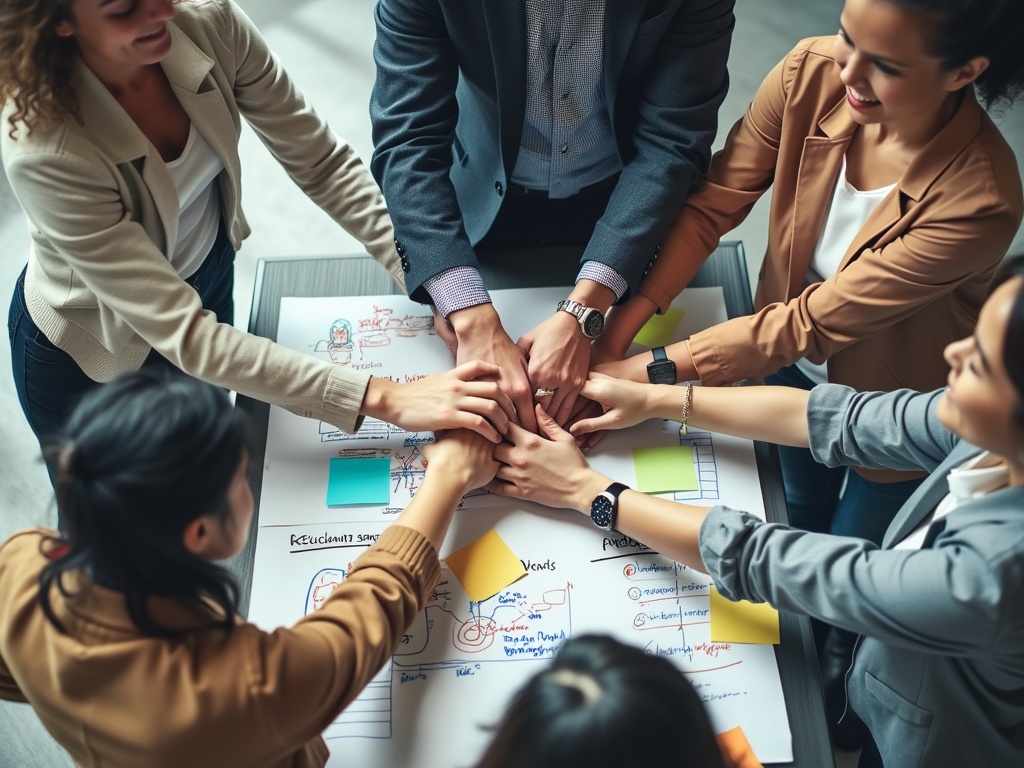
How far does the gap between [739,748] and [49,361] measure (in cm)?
124

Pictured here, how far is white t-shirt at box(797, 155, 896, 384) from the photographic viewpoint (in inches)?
55.4

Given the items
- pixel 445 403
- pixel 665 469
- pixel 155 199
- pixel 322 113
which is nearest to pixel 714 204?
pixel 665 469

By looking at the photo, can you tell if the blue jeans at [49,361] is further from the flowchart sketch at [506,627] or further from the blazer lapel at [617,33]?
the blazer lapel at [617,33]

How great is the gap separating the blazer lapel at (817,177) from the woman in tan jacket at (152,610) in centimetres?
100

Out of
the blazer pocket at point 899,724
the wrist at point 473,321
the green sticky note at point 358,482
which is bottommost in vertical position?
the blazer pocket at point 899,724

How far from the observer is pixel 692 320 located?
5.13ft

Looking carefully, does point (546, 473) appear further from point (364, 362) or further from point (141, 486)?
point (141, 486)

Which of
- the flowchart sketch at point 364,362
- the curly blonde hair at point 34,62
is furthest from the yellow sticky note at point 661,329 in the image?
the curly blonde hair at point 34,62

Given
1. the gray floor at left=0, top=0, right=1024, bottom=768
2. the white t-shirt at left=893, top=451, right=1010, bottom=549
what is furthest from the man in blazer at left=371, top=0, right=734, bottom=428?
the gray floor at left=0, top=0, right=1024, bottom=768

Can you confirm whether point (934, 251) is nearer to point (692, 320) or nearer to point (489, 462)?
point (692, 320)

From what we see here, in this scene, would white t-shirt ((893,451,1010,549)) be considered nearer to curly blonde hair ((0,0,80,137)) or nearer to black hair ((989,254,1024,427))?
black hair ((989,254,1024,427))

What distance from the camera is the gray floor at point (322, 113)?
2377 mm

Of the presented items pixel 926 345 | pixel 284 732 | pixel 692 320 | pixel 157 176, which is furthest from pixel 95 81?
pixel 926 345

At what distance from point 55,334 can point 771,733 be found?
124cm
